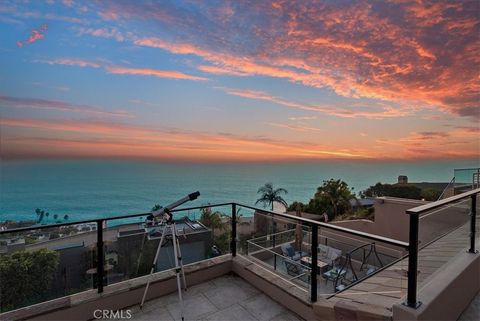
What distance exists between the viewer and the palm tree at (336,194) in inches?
836

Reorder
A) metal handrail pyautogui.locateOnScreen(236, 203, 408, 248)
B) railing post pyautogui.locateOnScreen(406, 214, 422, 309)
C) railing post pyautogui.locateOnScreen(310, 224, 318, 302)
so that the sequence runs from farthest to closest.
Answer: railing post pyautogui.locateOnScreen(310, 224, 318, 302)
metal handrail pyautogui.locateOnScreen(236, 203, 408, 248)
railing post pyautogui.locateOnScreen(406, 214, 422, 309)

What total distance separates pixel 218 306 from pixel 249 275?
23.3 inches

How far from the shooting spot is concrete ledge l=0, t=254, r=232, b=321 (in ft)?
7.18

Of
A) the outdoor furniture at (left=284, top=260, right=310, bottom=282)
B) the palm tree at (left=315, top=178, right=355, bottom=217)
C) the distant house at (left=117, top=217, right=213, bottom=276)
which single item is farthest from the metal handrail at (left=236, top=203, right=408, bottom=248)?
the palm tree at (left=315, top=178, right=355, bottom=217)

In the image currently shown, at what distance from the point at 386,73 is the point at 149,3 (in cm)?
629

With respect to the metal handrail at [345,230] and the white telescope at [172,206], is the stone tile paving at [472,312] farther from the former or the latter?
the white telescope at [172,206]

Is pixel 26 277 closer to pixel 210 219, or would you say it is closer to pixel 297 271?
pixel 210 219

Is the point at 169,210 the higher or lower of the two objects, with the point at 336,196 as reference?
higher

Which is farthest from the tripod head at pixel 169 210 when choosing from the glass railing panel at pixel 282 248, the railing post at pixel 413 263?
the railing post at pixel 413 263

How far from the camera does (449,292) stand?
1972 millimetres

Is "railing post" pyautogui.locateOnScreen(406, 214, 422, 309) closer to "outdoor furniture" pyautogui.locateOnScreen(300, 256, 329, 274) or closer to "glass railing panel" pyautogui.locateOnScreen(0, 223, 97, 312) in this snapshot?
"outdoor furniture" pyautogui.locateOnScreen(300, 256, 329, 274)

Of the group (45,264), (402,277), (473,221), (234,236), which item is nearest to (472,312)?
(473,221)

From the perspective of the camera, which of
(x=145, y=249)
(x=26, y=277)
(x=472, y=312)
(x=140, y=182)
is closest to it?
(x=472, y=312)

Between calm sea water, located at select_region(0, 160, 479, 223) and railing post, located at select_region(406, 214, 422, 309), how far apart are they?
43309mm
